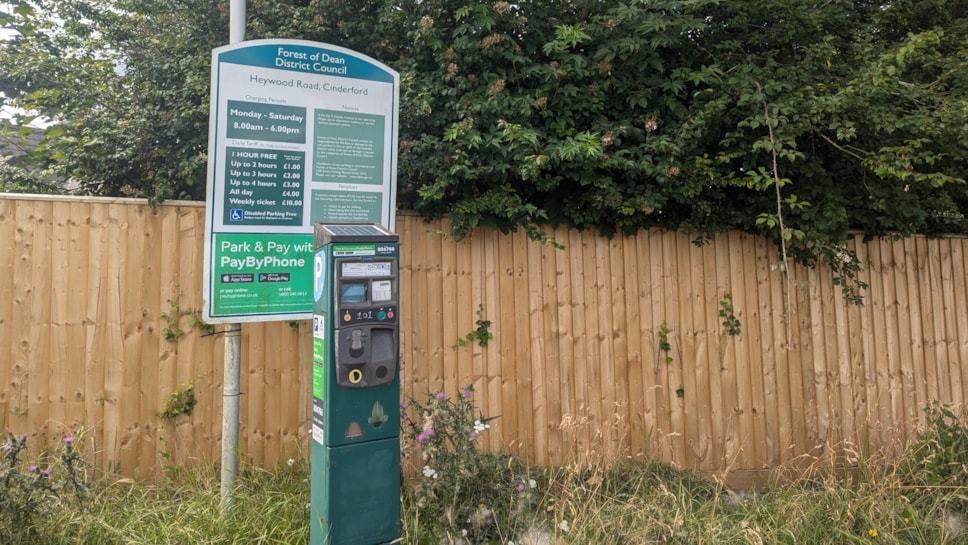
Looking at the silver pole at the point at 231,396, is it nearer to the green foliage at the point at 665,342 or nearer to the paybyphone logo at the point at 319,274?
the paybyphone logo at the point at 319,274

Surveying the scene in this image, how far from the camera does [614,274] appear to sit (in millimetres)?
4406

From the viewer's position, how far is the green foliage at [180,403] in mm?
3564

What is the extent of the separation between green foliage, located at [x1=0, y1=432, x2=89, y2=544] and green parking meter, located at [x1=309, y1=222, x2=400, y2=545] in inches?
51.2

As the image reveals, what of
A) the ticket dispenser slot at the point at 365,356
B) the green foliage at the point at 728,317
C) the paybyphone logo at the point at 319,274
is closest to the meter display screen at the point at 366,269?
the paybyphone logo at the point at 319,274

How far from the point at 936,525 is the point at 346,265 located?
3595mm

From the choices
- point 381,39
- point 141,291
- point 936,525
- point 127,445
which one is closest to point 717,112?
point 381,39

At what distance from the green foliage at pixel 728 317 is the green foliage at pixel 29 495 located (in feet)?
14.3

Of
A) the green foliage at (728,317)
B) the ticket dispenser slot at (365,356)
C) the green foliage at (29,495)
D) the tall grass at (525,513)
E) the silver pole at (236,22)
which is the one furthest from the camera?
the green foliage at (728,317)

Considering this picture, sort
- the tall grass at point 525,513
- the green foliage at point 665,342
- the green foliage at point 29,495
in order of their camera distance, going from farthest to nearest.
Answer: the green foliage at point 665,342 → the tall grass at point 525,513 → the green foliage at point 29,495

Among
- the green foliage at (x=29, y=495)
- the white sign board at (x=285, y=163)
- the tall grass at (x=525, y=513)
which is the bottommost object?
the tall grass at (x=525, y=513)

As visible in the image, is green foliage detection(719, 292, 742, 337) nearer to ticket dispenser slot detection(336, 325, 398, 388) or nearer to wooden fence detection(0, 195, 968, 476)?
wooden fence detection(0, 195, 968, 476)

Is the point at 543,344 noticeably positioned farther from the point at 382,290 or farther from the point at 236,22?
the point at 236,22

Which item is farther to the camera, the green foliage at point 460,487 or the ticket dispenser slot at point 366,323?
the green foliage at point 460,487

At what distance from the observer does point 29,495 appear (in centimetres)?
276
